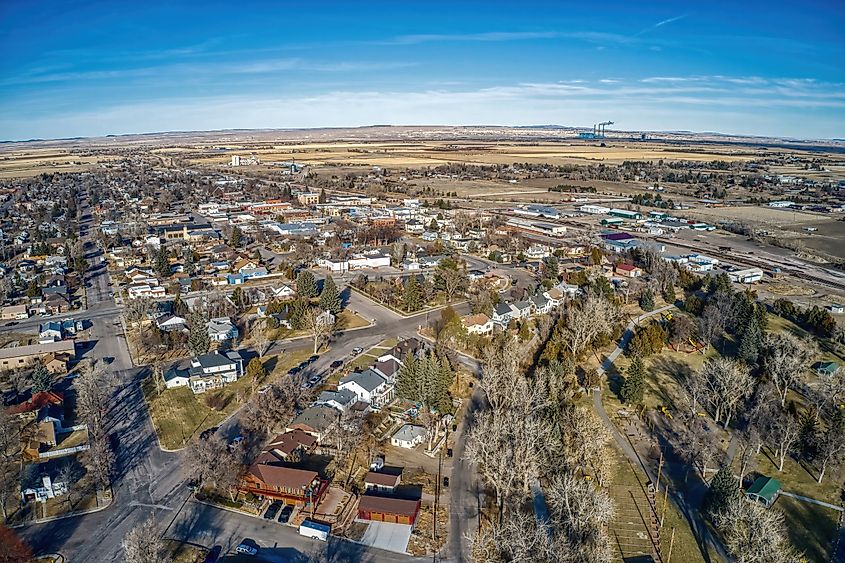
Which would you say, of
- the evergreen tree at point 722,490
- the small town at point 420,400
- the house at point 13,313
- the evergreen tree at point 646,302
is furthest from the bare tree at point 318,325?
the evergreen tree at point 646,302

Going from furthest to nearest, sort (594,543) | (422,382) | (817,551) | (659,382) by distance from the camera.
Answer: (659,382)
(422,382)
(817,551)
(594,543)

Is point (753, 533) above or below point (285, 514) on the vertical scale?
above

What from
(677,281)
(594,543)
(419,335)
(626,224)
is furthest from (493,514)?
(626,224)

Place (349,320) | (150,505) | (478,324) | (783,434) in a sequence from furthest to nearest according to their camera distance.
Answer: (349,320), (478,324), (783,434), (150,505)

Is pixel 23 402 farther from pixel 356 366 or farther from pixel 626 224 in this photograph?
pixel 626 224

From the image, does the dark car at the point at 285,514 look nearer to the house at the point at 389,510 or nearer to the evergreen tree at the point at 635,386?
the house at the point at 389,510

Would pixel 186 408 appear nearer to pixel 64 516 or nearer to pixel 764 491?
pixel 64 516

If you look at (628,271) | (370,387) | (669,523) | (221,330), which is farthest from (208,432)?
(628,271)
